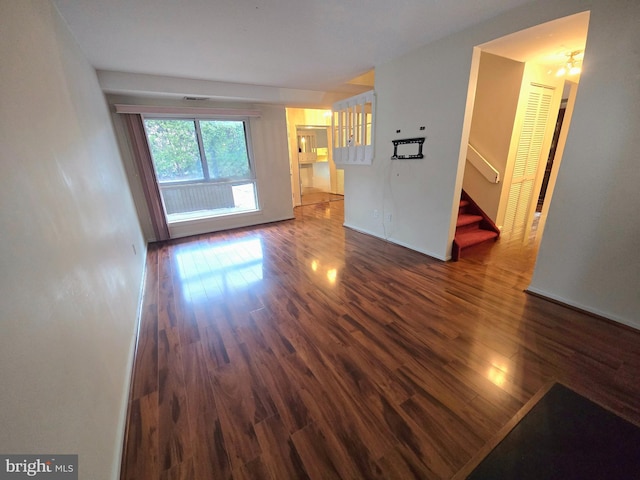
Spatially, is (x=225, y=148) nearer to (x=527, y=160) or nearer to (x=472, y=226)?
(x=472, y=226)

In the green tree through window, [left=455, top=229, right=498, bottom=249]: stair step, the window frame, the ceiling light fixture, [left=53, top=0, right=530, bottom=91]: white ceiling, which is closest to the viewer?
[left=53, top=0, right=530, bottom=91]: white ceiling

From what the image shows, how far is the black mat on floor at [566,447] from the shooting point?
42.9 inches

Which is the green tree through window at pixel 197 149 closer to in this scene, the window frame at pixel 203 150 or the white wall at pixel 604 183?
the window frame at pixel 203 150

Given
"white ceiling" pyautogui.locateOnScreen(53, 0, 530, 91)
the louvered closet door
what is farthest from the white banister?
"white ceiling" pyautogui.locateOnScreen(53, 0, 530, 91)

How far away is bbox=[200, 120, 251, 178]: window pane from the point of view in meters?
4.57

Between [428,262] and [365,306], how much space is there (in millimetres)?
1343

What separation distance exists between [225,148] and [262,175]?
2.76 feet

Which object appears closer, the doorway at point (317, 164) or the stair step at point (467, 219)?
the stair step at point (467, 219)

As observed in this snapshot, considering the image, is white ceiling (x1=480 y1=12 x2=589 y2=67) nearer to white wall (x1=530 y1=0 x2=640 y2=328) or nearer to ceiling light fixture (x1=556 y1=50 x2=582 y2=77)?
ceiling light fixture (x1=556 y1=50 x2=582 y2=77)

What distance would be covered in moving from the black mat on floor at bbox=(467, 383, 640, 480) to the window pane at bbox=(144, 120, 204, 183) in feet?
17.2

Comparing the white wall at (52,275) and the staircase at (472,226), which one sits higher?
the white wall at (52,275)

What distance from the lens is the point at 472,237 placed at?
11.7 ft

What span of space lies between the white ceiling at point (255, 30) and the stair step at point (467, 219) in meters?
2.30

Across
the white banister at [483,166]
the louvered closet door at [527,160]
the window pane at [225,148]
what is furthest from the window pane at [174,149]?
the louvered closet door at [527,160]
